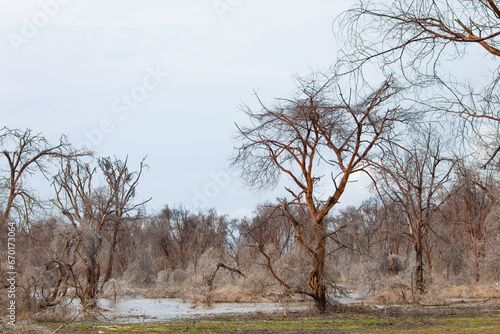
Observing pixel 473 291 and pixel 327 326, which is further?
pixel 473 291

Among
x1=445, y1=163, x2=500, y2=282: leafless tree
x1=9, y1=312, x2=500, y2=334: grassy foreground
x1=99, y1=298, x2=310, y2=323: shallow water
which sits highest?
x1=445, y1=163, x2=500, y2=282: leafless tree

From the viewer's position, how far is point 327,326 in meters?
14.6

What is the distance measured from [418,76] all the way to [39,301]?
1507 cm

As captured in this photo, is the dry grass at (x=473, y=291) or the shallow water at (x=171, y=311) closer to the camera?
the shallow water at (x=171, y=311)

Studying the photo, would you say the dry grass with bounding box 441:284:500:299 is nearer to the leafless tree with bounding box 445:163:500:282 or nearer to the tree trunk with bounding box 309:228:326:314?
the leafless tree with bounding box 445:163:500:282

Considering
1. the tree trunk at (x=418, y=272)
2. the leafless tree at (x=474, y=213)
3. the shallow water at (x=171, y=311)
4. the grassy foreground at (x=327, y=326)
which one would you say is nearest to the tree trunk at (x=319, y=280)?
the grassy foreground at (x=327, y=326)

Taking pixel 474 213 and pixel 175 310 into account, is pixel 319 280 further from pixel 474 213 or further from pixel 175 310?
pixel 474 213

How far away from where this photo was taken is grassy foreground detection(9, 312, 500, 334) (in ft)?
43.8

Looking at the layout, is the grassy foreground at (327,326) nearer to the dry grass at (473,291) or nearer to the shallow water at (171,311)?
the shallow water at (171,311)

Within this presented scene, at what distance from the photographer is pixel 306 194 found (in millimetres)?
18859

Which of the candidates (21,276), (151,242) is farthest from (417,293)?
(151,242)

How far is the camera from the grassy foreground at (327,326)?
43.8ft

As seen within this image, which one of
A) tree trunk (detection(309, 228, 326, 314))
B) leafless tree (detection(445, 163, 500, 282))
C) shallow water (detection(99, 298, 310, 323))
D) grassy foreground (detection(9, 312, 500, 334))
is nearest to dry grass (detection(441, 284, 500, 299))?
leafless tree (detection(445, 163, 500, 282))

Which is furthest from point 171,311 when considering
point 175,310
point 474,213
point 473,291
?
point 474,213
